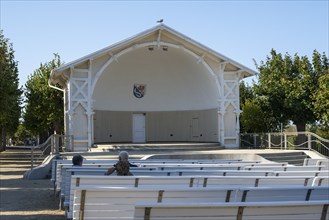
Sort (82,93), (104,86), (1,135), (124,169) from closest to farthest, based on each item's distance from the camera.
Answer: (124,169), (82,93), (104,86), (1,135)

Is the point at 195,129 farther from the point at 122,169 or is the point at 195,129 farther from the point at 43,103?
the point at 122,169

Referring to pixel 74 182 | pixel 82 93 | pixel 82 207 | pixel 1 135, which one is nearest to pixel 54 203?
pixel 74 182

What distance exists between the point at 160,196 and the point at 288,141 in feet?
65.9

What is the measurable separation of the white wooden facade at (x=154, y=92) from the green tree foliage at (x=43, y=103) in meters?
10.5

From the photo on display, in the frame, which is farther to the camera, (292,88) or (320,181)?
(292,88)

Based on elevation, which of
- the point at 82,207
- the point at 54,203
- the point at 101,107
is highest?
the point at 101,107

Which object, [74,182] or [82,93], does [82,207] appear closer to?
[74,182]

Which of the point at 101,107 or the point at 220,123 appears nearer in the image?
the point at 220,123

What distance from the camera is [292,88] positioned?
29.3 meters

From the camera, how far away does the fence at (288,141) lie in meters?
21.7

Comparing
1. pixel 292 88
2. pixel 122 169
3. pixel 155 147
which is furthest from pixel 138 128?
pixel 122 169

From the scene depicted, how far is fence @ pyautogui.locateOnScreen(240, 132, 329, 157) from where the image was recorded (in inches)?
853

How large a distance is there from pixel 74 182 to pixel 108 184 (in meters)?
0.48

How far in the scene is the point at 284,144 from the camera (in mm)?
23469
